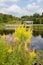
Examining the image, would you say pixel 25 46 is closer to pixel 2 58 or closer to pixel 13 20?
pixel 2 58

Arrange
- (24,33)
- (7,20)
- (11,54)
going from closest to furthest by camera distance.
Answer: (24,33) → (11,54) → (7,20)

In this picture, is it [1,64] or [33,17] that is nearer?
[1,64]

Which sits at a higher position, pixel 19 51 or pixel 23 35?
pixel 23 35

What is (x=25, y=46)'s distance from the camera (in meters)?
3.61

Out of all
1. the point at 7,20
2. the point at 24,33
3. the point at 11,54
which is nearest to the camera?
the point at 24,33

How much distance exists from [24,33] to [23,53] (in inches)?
15.4

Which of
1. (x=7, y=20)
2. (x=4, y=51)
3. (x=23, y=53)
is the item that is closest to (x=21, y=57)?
(x=23, y=53)

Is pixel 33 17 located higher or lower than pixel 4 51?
lower

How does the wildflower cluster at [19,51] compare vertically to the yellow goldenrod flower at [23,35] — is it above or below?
below

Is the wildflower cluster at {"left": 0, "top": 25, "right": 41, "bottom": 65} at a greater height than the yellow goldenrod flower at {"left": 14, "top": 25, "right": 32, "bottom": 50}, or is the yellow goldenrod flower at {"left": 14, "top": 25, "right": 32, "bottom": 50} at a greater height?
the yellow goldenrod flower at {"left": 14, "top": 25, "right": 32, "bottom": 50}

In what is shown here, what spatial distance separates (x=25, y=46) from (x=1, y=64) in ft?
1.70

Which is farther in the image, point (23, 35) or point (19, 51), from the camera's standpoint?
point (19, 51)

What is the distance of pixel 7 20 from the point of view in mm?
67000

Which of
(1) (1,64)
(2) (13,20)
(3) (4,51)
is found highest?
(3) (4,51)
